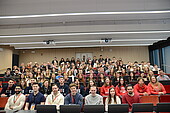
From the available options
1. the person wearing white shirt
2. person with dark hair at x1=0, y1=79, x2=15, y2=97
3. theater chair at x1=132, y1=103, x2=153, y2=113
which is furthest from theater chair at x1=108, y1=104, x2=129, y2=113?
A: person with dark hair at x1=0, y1=79, x2=15, y2=97

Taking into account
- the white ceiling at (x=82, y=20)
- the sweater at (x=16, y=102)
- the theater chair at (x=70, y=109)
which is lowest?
the sweater at (x=16, y=102)

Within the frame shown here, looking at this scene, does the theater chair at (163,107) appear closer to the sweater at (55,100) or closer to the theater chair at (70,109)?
the theater chair at (70,109)

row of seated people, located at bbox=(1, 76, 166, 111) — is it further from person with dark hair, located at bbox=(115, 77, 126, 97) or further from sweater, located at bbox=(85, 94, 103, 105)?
person with dark hair, located at bbox=(115, 77, 126, 97)

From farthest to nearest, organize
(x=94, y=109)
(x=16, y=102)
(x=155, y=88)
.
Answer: (x=155, y=88), (x=16, y=102), (x=94, y=109)

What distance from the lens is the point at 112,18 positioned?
24.1 ft

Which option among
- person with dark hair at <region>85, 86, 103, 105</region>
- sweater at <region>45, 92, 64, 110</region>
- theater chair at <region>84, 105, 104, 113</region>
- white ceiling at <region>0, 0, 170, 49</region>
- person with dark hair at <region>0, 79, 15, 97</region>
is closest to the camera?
theater chair at <region>84, 105, 104, 113</region>

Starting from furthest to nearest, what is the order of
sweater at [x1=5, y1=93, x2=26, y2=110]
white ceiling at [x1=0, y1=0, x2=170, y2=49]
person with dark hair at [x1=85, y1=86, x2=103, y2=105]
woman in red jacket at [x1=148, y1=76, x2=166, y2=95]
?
1. white ceiling at [x1=0, y1=0, x2=170, y2=49]
2. woman in red jacket at [x1=148, y1=76, x2=166, y2=95]
3. sweater at [x1=5, y1=93, x2=26, y2=110]
4. person with dark hair at [x1=85, y1=86, x2=103, y2=105]

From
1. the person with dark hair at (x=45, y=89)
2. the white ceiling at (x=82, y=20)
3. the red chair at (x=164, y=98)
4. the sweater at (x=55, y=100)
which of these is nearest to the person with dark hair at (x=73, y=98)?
the sweater at (x=55, y=100)

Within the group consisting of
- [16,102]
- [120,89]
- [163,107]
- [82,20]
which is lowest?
[16,102]

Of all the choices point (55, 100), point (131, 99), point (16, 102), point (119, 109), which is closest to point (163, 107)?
point (119, 109)

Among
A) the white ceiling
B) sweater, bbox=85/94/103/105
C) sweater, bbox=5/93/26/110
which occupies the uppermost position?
the white ceiling

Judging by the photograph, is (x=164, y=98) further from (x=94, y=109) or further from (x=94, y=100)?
(x=94, y=109)

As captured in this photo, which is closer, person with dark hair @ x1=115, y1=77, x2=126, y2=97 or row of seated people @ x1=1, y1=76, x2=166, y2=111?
row of seated people @ x1=1, y1=76, x2=166, y2=111

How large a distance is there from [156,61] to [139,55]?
1.53 m
